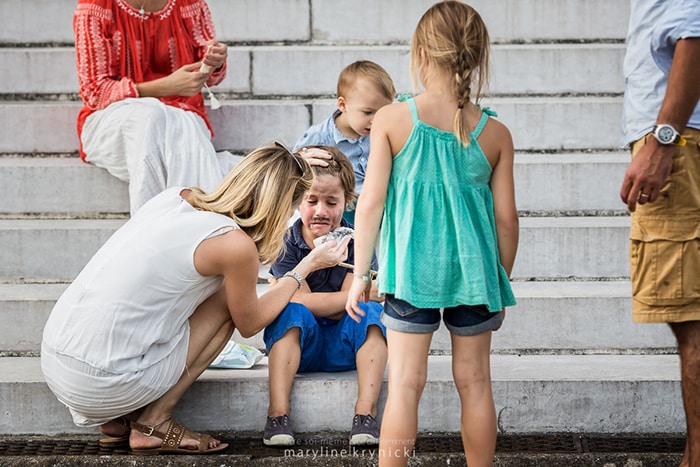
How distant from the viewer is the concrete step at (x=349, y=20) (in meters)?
5.29

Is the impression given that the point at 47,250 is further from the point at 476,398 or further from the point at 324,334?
the point at 476,398

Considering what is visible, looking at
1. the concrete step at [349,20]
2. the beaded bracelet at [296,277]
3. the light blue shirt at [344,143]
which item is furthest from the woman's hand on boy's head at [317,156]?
the concrete step at [349,20]

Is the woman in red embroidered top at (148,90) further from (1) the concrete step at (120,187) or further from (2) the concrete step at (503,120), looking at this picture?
(2) the concrete step at (503,120)

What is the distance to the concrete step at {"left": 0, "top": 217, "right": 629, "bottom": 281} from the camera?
418cm

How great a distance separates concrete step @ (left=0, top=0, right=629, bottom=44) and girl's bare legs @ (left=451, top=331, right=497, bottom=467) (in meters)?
2.95

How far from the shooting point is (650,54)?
2.82 meters

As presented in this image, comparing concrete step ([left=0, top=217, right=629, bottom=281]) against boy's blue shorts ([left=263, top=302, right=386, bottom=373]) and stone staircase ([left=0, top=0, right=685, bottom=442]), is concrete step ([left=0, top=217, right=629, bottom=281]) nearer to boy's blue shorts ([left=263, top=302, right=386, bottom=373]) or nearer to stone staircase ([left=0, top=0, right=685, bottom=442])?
stone staircase ([left=0, top=0, right=685, bottom=442])

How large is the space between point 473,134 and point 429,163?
0.47ft

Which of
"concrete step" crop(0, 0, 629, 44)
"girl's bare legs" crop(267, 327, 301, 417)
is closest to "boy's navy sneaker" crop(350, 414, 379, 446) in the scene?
"girl's bare legs" crop(267, 327, 301, 417)

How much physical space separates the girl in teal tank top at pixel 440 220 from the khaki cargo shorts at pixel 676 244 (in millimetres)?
398

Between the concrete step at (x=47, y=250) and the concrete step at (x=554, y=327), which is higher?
the concrete step at (x=47, y=250)

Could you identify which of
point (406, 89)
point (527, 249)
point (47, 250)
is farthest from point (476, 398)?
point (406, 89)

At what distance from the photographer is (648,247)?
9.06 feet

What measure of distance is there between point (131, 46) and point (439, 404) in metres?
2.27
